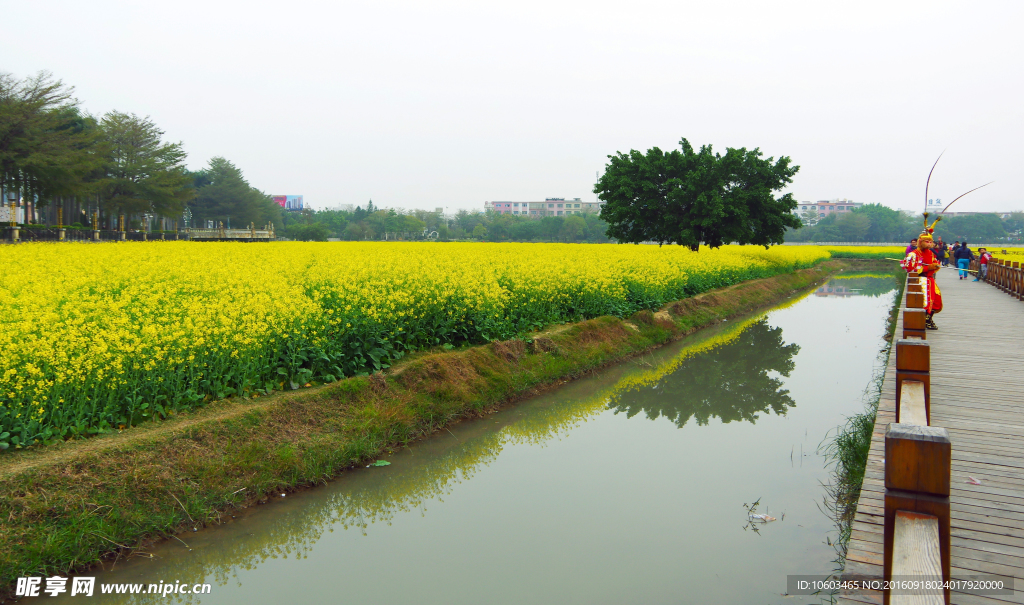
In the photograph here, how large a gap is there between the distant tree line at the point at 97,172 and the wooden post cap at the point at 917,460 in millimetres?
43111

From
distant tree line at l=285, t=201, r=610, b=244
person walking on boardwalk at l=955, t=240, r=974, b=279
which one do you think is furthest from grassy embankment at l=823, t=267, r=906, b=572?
distant tree line at l=285, t=201, r=610, b=244

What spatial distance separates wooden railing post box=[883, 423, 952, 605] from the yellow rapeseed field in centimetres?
577

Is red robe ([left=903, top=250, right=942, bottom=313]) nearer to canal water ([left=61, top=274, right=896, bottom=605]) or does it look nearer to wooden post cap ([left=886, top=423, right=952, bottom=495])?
canal water ([left=61, top=274, right=896, bottom=605])

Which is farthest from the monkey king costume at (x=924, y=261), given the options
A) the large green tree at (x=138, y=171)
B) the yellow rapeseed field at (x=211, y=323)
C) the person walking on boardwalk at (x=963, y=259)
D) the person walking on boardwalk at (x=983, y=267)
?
the large green tree at (x=138, y=171)

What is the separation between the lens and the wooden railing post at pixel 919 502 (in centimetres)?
205

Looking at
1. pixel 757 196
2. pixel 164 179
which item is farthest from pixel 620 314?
pixel 164 179

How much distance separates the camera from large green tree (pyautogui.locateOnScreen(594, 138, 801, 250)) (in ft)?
91.8

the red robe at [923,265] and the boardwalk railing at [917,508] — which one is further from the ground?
the red robe at [923,265]

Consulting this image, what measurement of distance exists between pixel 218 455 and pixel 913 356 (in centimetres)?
558

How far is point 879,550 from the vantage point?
3393 millimetres

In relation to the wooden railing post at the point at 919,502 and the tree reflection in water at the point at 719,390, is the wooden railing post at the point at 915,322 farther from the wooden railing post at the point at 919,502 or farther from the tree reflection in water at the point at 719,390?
the wooden railing post at the point at 919,502

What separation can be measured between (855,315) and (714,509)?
16.9 m

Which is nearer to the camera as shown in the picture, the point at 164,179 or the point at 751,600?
the point at 751,600

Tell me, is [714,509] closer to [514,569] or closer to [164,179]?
[514,569]
